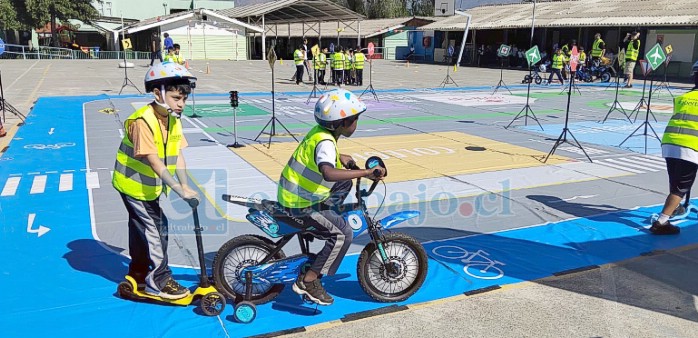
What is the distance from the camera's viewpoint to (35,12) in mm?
51156

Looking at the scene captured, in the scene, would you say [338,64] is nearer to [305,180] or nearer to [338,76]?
[338,76]

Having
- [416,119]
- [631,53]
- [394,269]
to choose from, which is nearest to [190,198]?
[394,269]

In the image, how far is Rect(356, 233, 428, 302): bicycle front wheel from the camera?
15.3ft

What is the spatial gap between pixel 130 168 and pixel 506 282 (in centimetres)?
345

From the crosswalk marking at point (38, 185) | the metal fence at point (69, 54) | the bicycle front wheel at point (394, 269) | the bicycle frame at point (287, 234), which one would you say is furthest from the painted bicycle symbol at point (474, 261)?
the metal fence at point (69, 54)

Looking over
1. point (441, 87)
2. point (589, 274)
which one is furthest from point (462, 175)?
point (441, 87)

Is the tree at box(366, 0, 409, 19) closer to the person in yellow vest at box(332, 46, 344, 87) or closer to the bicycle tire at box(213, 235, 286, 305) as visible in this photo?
the person in yellow vest at box(332, 46, 344, 87)

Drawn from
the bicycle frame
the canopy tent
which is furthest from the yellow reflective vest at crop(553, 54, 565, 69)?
the bicycle frame

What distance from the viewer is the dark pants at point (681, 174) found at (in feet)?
20.6

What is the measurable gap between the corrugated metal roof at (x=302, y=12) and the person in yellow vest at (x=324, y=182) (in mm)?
35183

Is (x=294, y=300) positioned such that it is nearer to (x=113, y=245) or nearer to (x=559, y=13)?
(x=113, y=245)

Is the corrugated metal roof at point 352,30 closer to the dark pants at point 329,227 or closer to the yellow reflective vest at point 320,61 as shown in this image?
the yellow reflective vest at point 320,61

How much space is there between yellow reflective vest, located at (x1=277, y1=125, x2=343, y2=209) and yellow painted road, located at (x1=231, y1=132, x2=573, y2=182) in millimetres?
4610

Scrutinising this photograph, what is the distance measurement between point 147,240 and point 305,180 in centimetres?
135
